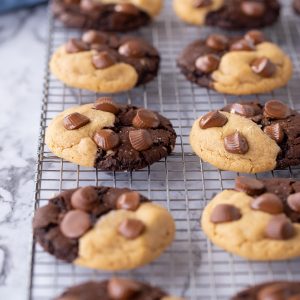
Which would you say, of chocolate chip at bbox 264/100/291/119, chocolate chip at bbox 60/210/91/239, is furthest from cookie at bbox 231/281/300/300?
chocolate chip at bbox 264/100/291/119

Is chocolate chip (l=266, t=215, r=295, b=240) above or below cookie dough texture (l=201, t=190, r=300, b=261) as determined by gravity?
above

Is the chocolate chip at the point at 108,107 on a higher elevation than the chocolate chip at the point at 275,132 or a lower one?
higher

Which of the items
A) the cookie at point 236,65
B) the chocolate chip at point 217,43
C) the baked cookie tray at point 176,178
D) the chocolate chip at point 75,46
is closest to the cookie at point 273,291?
the baked cookie tray at point 176,178

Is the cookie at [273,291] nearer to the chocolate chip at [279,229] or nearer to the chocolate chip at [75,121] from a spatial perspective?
the chocolate chip at [279,229]

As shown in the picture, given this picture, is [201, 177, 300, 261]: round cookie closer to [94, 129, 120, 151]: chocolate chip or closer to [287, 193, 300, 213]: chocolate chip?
[287, 193, 300, 213]: chocolate chip

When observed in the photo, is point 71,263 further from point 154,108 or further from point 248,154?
point 154,108

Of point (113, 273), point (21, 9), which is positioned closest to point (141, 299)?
point (113, 273)
